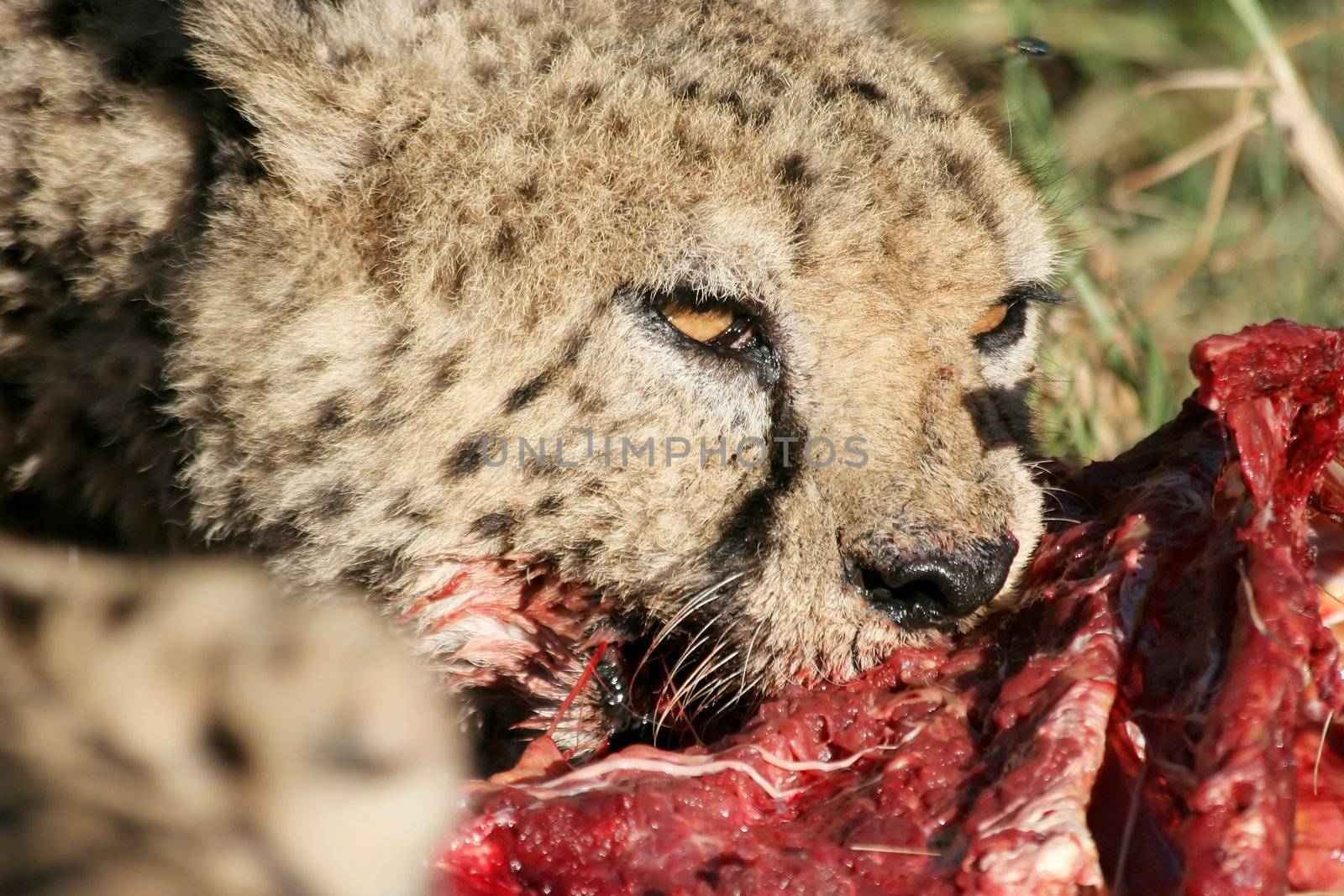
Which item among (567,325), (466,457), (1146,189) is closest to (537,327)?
(567,325)

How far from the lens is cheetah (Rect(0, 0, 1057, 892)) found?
2332 millimetres

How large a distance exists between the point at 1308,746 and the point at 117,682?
1322 mm

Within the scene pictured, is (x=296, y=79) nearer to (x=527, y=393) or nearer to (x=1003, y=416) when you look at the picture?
(x=527, y=393)

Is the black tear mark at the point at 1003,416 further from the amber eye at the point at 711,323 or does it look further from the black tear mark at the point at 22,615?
the black tear mark at the point at 22,615

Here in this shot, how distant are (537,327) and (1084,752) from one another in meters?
0.97

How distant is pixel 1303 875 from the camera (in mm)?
1867

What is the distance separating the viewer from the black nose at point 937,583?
7.20 ft

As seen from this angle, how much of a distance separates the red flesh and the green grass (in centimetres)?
95

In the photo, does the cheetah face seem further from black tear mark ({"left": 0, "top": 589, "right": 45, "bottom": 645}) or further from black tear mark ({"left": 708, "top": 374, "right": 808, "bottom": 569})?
black tear mark ({"left": 0, "top": 589, "right": 45, "bottom": 645})

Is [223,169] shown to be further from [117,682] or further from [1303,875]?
[1303,875]

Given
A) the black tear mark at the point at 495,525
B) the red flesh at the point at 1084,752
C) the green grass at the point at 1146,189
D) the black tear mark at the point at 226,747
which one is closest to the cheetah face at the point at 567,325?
the black tear mark at the point at 495,525

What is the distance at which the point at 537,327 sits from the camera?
2361 mm

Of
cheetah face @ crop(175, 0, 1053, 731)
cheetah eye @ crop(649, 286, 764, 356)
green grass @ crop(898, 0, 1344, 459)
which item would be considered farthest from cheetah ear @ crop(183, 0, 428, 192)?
green grass @ crop(898, 0, 1344, 459)

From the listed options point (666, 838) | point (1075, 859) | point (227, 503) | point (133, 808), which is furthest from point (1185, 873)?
point (227, 503)
